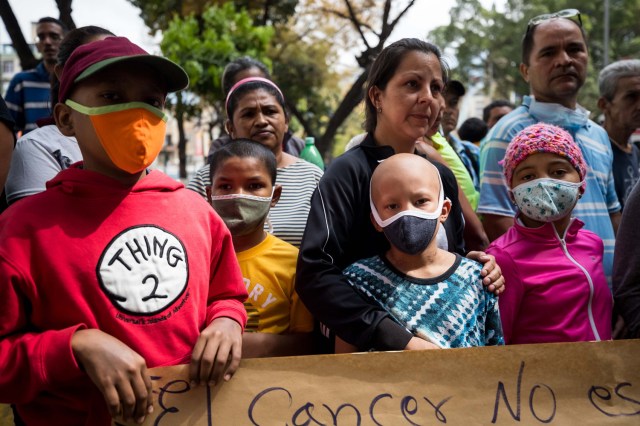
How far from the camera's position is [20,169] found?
281 centimetres

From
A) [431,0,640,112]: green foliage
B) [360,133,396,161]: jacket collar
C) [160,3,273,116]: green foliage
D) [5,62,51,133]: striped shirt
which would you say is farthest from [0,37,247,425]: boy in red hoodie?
[431,0,640,112]: green foliage

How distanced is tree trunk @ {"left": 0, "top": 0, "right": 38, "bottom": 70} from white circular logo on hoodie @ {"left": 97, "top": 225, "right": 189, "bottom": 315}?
4869mm

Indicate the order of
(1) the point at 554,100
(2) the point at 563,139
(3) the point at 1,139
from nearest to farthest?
(3) the point at 1,139
(2) the point at 563,139
(1) the point at 554,100

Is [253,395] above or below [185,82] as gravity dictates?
below

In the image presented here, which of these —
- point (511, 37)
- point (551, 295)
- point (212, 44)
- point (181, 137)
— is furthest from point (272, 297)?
point (511, 37)

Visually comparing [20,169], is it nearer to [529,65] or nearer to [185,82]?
[185,82]

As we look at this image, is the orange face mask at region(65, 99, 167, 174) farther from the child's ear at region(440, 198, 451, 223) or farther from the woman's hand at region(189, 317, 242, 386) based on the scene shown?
the child's ear at region(440, 198, 451, 223)

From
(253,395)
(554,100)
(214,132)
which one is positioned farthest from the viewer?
(214,132)

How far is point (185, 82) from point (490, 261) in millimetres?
1322

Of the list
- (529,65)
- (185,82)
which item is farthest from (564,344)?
(529,65)

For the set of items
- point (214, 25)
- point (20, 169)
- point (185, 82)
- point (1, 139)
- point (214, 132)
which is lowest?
point (214, 132)

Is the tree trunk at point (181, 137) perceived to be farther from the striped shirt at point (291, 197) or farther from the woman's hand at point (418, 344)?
the woman's hand at point (418, 344)

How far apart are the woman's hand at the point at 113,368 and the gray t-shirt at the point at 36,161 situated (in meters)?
1.38

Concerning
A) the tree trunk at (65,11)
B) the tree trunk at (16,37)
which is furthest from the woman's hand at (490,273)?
the tree trunk at (16,37)
